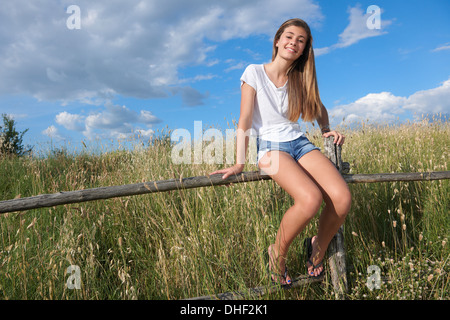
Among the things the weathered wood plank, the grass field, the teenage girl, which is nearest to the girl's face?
the teenage girl

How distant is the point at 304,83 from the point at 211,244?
1.80 meters

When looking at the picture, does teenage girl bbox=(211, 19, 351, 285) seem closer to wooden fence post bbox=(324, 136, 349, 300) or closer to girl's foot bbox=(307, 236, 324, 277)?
girl's foot bbox=(307, 236, 324, 277)

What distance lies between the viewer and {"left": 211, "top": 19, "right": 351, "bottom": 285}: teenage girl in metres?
2.45

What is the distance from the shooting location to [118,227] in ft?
12.2

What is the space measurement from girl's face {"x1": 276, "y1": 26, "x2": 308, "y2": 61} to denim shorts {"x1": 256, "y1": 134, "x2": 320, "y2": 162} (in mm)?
822

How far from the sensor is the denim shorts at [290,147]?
2.74 meters

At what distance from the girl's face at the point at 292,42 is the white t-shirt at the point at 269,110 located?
0.28 m

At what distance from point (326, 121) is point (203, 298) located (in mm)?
2068

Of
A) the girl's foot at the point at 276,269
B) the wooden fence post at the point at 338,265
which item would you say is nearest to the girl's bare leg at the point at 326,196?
the wooden fence post at the point at 338,265

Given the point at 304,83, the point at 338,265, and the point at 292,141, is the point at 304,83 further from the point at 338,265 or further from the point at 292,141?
the point at 338,265

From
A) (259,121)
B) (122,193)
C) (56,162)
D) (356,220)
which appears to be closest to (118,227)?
(122,193)
